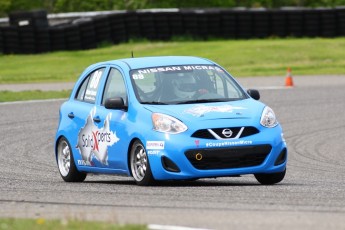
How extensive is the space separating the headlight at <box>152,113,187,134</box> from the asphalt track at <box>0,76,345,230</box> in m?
0.55

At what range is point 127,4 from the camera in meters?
58.8

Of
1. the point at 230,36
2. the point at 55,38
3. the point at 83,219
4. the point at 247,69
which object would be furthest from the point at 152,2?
the point at 83,219

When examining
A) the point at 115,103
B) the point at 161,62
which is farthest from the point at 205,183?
the point at 161,62

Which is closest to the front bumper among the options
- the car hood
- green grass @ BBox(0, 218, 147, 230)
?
the car hood

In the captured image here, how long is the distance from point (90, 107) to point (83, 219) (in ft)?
14.6

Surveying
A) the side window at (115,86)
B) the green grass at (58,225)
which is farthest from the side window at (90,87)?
the green grass at (58,225)

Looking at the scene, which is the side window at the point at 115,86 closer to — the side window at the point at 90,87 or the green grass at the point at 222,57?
the side window at the point at 90,87

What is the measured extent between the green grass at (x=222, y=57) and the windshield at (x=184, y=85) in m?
21.7

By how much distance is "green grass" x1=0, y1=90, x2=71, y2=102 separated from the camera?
1018 inches

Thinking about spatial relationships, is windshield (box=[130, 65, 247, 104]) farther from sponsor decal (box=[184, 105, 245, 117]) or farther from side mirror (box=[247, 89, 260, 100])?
sponsor decal (box=[184, 105, 245, 117])

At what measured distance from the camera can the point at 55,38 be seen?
38812 millimetres

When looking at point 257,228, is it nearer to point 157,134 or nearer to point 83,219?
point 83,219

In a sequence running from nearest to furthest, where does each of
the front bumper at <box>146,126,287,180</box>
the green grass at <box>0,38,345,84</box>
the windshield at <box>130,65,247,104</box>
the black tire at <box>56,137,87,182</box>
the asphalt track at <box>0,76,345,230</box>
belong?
the asphalt track at <box>0,76,345,230</box>
the front bumper at <box>146,126,287,180</box>
the windshield at <box>130,65,247,104</box>
the black tire at <box>56,137,87,182</box>
the green grass at <box>0,38,345,84</box>

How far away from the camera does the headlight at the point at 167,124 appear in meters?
10.5
